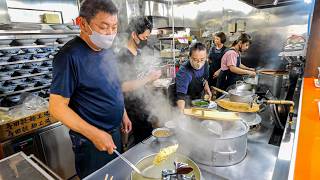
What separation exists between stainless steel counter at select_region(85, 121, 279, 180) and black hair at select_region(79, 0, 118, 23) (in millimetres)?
1010

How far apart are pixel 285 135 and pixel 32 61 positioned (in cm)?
335

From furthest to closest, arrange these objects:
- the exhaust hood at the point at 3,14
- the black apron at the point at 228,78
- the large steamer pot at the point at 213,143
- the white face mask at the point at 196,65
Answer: the black apron at the point at 228,78, the exhaust hood at the point at 3,14, the white face mask at the point at 196,65, the large steamer pot at the point at 213,143

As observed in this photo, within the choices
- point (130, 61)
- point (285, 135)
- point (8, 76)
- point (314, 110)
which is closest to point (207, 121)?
point (285, 135)

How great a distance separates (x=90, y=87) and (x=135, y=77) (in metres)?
1.04

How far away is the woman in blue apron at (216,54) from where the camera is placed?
4465 mm

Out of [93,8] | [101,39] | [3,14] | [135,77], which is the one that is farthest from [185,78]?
[3,14]

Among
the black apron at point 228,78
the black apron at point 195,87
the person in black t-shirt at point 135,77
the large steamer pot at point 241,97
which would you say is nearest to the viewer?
the large steamer pot at point 241,97

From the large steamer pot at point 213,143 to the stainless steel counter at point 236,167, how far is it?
0.04 m

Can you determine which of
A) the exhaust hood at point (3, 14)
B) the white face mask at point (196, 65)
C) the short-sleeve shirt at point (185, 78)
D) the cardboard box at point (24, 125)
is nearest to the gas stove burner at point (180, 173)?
the short-sleeve shirt at point (185, 78)

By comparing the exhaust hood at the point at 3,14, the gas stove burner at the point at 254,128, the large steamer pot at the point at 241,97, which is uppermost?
the exhaust hood at the point at 3,14

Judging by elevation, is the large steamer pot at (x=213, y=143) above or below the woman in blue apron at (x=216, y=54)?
below

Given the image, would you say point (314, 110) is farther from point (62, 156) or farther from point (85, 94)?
point (62, 156)

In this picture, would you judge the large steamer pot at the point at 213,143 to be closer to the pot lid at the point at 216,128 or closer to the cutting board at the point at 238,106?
the pot lid at the point at 216,128

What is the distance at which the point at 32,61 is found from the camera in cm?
307
